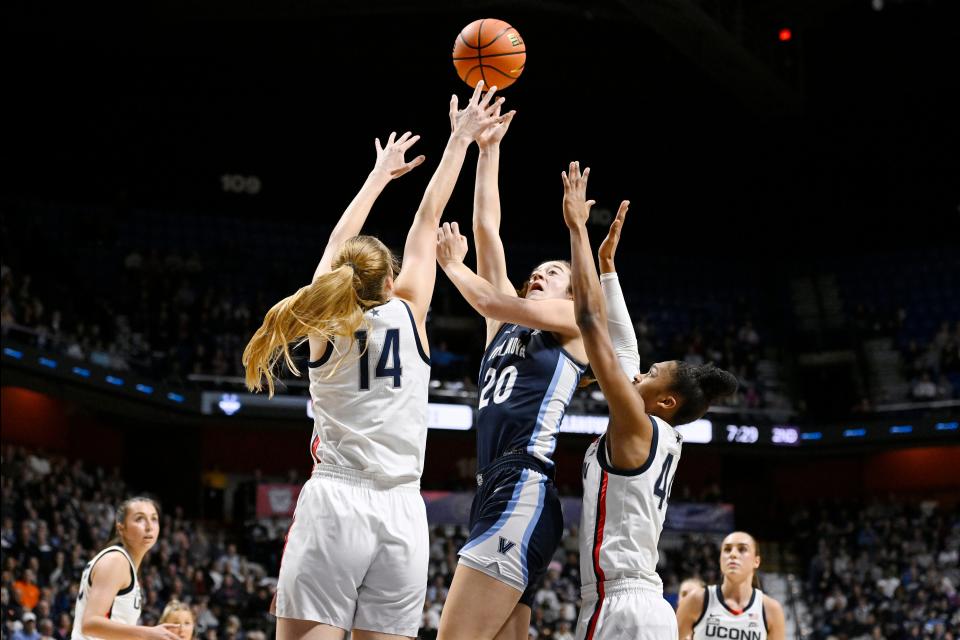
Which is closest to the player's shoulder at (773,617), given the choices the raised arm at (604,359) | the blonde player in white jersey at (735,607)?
the blonde player in white jersey at (735,607)

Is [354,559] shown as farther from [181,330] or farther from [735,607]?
[181,330]

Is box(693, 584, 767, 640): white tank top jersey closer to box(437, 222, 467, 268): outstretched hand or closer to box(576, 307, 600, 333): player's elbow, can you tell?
box(437, 222, 467, 268): outstretched hand

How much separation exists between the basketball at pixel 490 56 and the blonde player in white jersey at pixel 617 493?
196 centimetres

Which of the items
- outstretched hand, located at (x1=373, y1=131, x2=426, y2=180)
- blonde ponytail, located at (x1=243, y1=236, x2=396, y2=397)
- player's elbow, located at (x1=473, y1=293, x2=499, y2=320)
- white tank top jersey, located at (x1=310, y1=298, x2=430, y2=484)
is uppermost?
outstretched hand, located at (x1=373, y1=131, x2=426, y2=180)

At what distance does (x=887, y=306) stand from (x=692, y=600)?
20.5 meters

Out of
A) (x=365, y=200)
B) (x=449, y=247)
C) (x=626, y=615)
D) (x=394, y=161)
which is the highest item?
(x=394, y=161)

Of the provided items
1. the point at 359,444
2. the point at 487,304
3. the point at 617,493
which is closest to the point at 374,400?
the point at 359,444

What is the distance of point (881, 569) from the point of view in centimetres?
2162

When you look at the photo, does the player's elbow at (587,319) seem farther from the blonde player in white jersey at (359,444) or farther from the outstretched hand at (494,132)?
the outstretched hand at (494,132)

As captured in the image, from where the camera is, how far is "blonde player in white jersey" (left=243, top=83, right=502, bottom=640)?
364 cm

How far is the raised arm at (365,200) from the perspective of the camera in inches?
169

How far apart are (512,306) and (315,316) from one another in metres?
0.78

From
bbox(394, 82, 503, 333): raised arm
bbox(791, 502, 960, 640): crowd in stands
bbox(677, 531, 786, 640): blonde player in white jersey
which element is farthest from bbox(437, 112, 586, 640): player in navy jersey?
bbox(791, 502, 960, 640): crowd in stands

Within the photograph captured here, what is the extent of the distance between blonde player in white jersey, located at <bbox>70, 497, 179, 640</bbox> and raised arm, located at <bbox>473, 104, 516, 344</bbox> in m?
2.13
